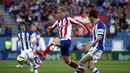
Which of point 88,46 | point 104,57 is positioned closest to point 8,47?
point 104,57

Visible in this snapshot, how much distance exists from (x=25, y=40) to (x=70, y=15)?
15.8 metres

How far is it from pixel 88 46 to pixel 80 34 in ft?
69.4

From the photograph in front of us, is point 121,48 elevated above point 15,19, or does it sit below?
below

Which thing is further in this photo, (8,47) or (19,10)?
(19,10)

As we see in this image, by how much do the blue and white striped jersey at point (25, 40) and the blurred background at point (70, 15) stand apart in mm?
11835

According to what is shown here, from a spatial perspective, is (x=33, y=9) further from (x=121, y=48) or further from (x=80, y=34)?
(x=121, y=48)

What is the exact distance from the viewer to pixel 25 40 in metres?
21.7

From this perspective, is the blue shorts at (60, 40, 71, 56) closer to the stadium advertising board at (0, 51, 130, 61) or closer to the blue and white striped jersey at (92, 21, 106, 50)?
the blue and white striped jersey at (92, 21, 106, 50)

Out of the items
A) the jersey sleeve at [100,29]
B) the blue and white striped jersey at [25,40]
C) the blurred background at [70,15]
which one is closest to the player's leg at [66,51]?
the jersey sleeve at [100,29]

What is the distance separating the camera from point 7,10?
3825 centimetres

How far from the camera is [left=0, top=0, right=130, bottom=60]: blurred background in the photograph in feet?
115

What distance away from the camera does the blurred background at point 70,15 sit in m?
35.0

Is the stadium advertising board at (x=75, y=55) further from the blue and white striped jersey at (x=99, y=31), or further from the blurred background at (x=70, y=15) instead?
the blue and white striped jersey at (x=99, y=31)

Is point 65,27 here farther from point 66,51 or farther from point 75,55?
point 75,55
